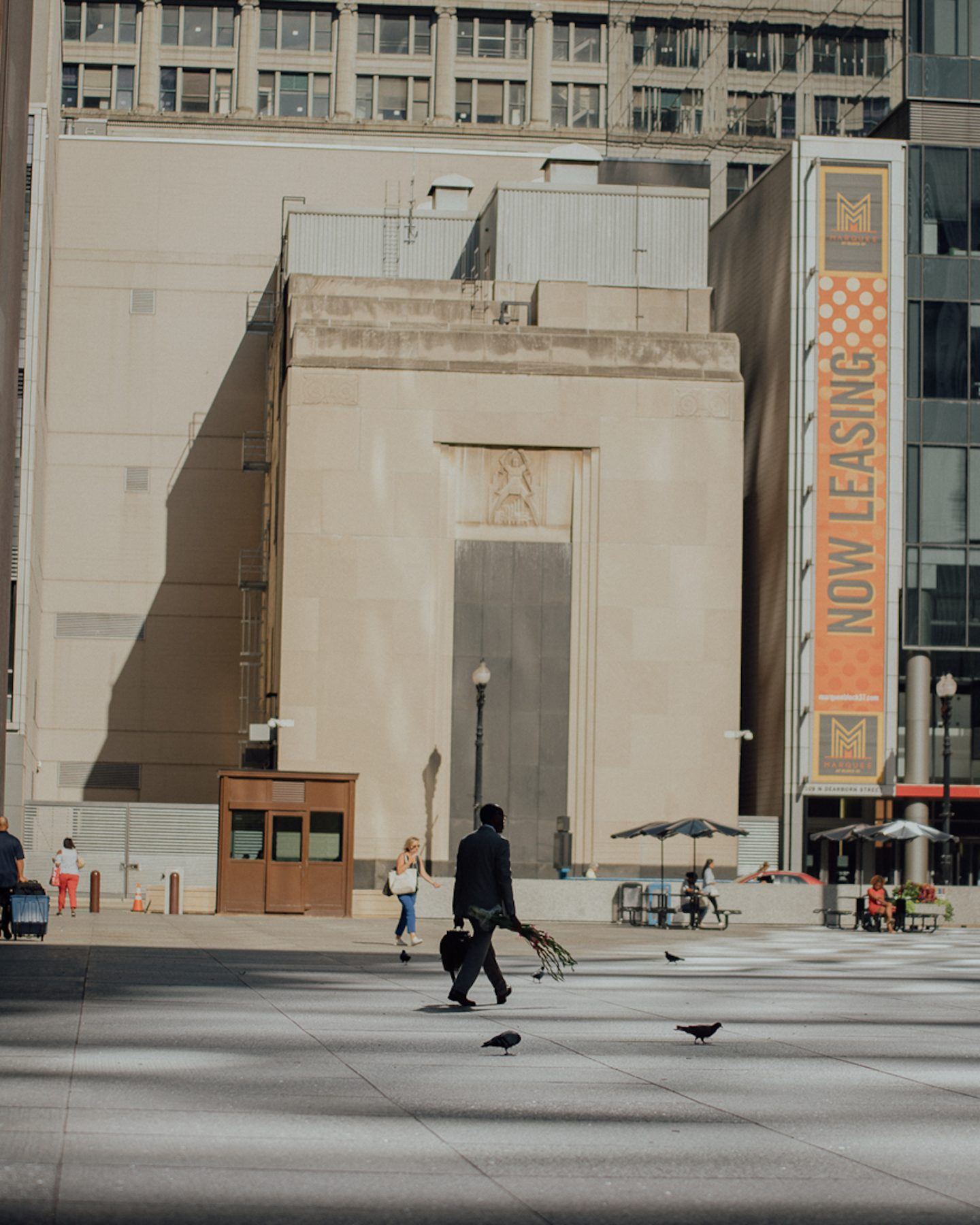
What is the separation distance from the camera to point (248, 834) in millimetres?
42062

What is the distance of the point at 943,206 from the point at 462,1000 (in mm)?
46250

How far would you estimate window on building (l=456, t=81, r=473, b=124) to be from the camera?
9919 centimetres

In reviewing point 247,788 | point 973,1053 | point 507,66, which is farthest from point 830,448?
point 507,66

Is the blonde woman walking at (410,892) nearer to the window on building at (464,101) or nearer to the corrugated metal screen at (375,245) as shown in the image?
the corrugated metal screen at (375,245)

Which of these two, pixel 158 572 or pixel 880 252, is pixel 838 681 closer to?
pixel 880 252

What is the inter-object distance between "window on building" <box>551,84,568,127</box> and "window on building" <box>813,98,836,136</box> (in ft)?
43.8

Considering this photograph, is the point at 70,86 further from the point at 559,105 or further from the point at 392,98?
the point at 559,105

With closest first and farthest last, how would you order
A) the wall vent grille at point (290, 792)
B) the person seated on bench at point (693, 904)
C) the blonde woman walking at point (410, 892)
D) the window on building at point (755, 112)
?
1. the blonde woman walking at point (410, 892)
2. the person seated on bench at point (693, 904)
3. the wall vent grille at point (290, 792)
4. the window on building at point (755, 112)

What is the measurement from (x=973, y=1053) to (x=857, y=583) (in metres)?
42.7

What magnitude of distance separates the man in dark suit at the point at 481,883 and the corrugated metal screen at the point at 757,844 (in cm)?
3863

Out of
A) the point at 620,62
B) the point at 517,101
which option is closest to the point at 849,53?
the point at 620,62

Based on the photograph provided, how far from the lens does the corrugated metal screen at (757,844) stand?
54906 mm

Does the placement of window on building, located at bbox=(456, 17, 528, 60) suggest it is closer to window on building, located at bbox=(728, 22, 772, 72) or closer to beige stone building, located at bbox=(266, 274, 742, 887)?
window on building, located at bbox=(728, 22, 772, 72)

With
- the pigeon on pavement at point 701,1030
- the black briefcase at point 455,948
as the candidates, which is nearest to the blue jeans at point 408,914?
the black briefcase at point 455,948
